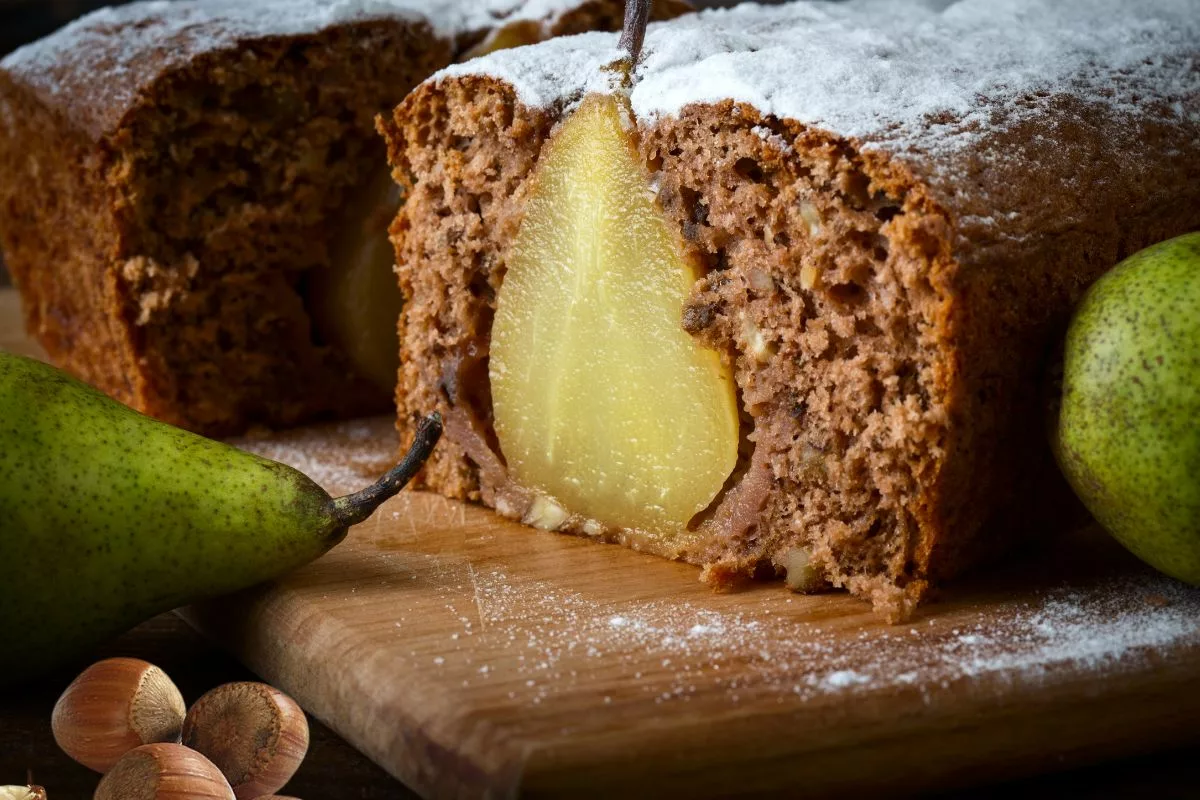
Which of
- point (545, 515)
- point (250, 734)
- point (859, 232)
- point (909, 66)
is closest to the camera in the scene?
point (250, 734)

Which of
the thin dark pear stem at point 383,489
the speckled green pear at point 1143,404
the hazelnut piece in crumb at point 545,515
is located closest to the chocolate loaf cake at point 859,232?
the hazelnut piece in crumb at point 545,515

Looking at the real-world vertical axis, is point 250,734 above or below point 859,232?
below

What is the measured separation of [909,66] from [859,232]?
525 mm

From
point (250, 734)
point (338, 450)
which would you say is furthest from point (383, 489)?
point (338, 450)

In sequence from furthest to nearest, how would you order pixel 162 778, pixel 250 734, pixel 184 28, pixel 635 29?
1. pixel 184 28
2. pixel 635 29
3. pixel 250 734
4. pixel 162 778

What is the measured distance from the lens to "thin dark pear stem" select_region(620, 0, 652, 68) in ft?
10.6

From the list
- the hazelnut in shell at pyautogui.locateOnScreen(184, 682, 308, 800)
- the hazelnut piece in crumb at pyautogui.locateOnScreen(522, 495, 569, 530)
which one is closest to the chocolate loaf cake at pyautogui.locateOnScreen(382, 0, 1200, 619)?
the hazelnut piece in crumb at pyautogui.locateOnScreen(522, 495, 569, 530)

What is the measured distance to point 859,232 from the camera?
2781 mm

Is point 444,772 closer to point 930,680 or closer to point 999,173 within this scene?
point 930,680

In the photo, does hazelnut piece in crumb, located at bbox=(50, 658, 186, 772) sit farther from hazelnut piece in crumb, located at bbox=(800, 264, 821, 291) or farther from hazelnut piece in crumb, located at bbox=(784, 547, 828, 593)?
hazelnut piece in crumb, located at bbox=(800, 264, 821, 291)

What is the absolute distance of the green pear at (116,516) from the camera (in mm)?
2674

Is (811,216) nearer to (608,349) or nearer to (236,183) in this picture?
(608,349)

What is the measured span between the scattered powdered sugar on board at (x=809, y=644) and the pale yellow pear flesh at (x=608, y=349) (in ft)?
1.16

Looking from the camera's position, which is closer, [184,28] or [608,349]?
[608,349]
